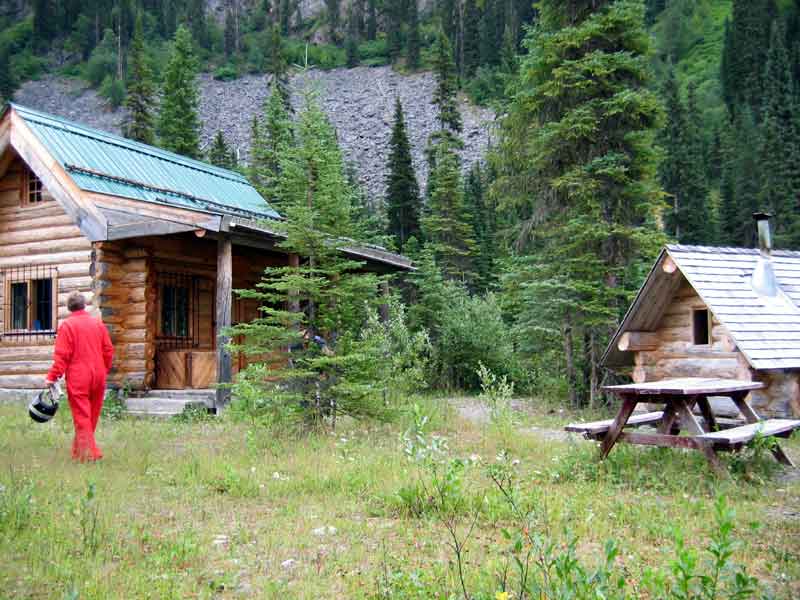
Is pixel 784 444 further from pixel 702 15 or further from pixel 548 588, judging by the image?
pixel 702 15

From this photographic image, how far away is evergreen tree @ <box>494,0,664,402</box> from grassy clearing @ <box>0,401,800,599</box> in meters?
5.90

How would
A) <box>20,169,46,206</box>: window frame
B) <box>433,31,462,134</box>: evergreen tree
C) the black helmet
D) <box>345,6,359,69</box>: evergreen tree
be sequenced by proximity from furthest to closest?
<box>345,6,359,69</box>: evergreen tree
<box>433,31,462,134</box>: evergreen tree
<box>20,169,46,206</box>: window frame
the black helmet

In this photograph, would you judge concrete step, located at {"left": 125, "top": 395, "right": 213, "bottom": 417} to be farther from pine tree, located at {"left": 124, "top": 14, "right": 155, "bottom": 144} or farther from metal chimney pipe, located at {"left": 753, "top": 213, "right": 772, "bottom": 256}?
pine tree, located at {"left": 124, "top": 14, "right": 155, "bottom": 144}

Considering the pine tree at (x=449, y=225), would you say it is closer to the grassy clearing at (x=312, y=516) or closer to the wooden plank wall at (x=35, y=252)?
the wooden plank wall at (x=35, y=252)

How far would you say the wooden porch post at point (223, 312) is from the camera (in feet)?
38.9

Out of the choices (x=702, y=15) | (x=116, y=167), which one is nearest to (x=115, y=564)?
(x=116, y=167)

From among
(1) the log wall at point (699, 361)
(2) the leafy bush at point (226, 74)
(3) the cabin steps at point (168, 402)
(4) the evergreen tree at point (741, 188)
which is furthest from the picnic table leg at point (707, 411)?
(2) the leafy bush at point (226, 74)

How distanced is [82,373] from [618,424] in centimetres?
616

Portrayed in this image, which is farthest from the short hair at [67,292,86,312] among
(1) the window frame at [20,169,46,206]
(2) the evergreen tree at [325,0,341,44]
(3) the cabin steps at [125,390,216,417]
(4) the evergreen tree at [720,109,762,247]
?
(2) the evergreen tree at [325,0,341,44]

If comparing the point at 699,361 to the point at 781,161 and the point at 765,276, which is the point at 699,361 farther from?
the point at 781,161

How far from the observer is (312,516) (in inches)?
219

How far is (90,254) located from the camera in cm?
1365

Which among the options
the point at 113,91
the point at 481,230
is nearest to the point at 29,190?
the point at 481,230

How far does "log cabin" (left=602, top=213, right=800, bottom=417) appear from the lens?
36.9 ft
